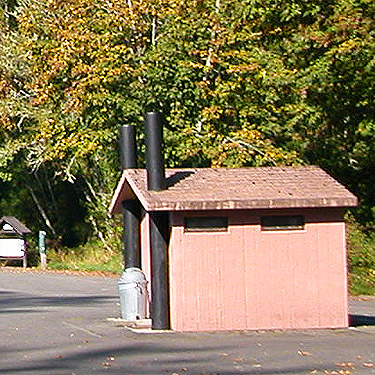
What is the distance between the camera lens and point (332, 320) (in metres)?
19.1

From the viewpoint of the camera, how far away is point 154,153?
19.0m

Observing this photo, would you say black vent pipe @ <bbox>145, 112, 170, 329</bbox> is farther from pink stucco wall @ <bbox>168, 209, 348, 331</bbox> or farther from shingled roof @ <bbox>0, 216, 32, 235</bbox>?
shingled roof @ <bbox>0, 216, 32, 235</bbox>

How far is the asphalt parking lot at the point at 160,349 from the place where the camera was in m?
13.9

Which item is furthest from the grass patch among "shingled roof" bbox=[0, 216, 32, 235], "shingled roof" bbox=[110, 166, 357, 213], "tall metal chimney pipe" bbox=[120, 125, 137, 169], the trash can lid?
"shingled roof" bbox=[110, 166, 357, 213]

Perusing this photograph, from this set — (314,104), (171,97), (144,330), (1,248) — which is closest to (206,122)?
(171,97)

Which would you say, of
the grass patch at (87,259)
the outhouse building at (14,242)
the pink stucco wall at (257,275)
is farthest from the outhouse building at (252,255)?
the outhouse building at (14,242)

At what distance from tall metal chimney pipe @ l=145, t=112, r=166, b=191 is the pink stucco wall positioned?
2.17 ft

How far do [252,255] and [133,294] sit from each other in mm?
2543

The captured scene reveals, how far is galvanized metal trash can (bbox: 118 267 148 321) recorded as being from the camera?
20.3 m

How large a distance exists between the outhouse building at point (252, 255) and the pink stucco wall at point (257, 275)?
0.02 metres

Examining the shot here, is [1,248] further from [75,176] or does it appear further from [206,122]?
[206,122]

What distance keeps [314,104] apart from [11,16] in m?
13.8

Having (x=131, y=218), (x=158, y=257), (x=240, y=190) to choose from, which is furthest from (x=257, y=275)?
(x=131, y=218)

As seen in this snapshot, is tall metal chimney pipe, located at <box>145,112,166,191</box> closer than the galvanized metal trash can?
Yes
